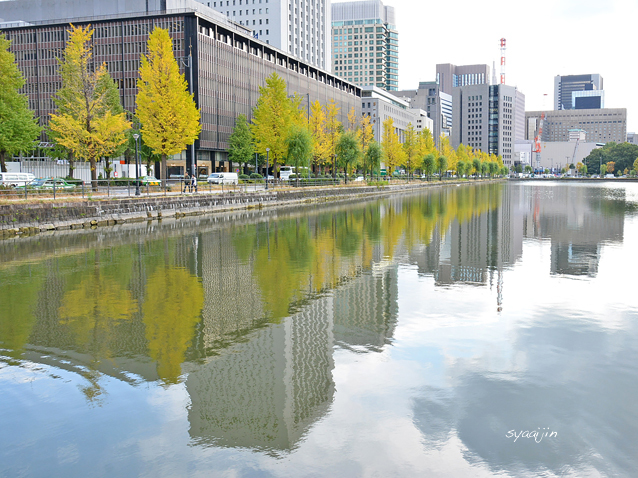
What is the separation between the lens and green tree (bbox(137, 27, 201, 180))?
48500 mm

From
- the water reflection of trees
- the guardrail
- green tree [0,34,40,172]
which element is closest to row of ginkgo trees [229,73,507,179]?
the guardrail

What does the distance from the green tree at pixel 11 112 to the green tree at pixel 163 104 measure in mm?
10684

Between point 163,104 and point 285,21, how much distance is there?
109 metres

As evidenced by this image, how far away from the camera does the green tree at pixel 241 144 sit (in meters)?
95.2

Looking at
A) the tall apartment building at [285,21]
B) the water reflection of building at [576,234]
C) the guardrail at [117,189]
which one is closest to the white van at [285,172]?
the guardrail at [117,189]

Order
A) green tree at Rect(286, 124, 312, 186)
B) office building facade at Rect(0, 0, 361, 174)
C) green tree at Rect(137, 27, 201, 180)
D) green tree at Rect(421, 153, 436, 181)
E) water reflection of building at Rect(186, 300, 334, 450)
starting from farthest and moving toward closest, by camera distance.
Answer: green tree at Rect(421, 153, 436, 181), office building facade at Rect(0, 0, 361, 174), green tree at Rect(286, 124, 312, 186), green tree at Rect(137, 27, 201, 180), water reflection of building at Rect(186, 300, 334, 450)

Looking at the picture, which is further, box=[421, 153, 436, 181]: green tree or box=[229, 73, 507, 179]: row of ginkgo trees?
box=[421, 153, 436, 181]: green tree

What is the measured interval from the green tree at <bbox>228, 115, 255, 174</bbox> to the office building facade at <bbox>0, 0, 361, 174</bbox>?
10.1ft

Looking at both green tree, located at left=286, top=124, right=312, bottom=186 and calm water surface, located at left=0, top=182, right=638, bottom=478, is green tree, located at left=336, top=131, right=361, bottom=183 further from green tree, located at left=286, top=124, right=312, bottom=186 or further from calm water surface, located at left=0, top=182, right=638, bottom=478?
calm water surface, located at left=0, top=182, right=638, bottom=478

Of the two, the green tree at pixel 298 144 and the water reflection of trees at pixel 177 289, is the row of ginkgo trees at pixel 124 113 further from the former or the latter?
the water reflection of trees at pixel 177 289

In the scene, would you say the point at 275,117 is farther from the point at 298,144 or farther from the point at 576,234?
the point at 576,234

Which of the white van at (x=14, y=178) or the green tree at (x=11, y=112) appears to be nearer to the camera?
the white van at (x=14, y=178)

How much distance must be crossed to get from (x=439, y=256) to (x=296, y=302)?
871 cm

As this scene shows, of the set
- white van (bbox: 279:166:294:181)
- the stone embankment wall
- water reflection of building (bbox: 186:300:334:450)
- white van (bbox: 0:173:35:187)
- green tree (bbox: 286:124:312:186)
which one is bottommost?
water reflection of building (bbox: 186:300:334:450)
